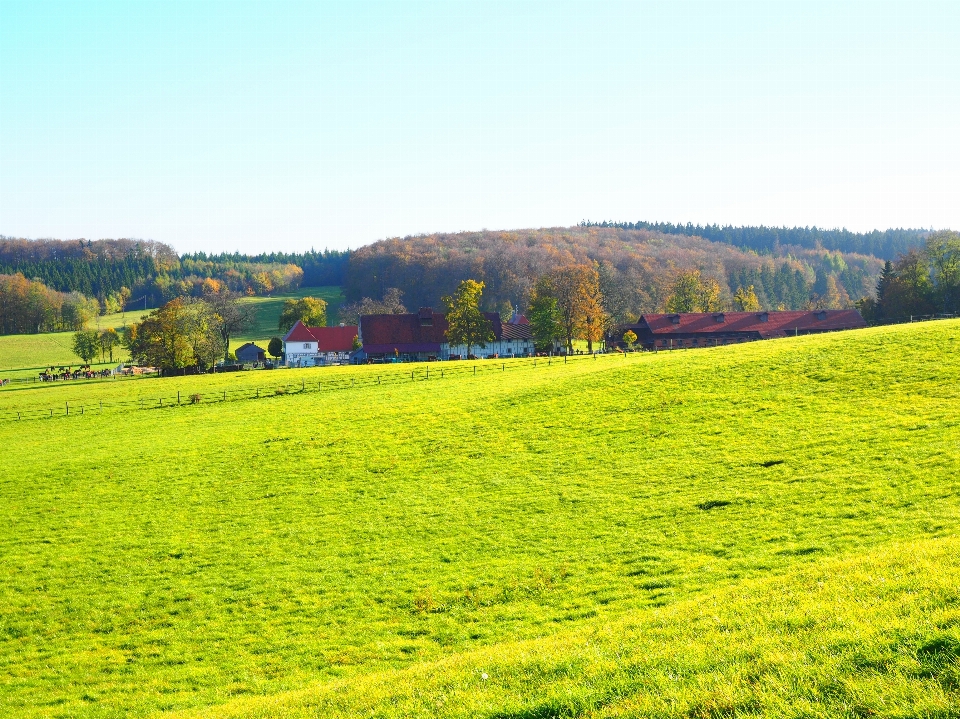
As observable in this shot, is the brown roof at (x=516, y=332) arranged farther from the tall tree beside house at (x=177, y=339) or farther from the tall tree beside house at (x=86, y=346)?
the tall tree beside house at (x=86, y=346)

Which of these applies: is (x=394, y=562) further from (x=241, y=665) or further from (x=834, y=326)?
(x=834, y=326)

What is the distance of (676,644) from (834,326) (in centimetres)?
10554

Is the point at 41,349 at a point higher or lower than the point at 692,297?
lower

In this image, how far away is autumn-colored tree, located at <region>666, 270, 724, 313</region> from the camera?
126 meters

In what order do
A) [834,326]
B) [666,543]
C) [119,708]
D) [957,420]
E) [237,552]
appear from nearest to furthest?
1. [119,708]
2. [666,543]
3. [237,552]
4. [957,420]
5. [834,326]

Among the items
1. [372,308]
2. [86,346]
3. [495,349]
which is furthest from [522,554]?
[372,308]

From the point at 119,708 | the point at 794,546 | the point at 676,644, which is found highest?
the point at 676,644

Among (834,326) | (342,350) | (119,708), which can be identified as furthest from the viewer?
(342,350)

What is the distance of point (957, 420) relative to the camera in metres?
29.5

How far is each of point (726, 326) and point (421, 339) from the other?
152 feet

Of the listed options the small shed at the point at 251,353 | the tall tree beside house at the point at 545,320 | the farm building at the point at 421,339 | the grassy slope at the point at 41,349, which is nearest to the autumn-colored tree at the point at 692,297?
the farm building at the point at 421,339

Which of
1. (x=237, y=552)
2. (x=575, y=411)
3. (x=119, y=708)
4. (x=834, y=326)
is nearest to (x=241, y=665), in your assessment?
(x=119, y=708)

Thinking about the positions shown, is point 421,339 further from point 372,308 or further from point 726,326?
point 726,326

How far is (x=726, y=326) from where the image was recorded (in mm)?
108625
